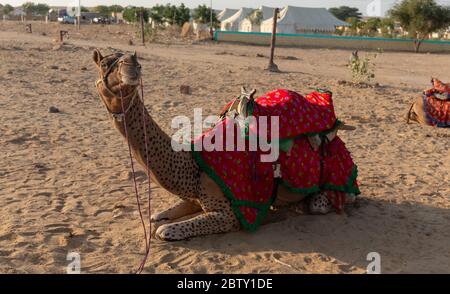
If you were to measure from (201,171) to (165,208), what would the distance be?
99cm

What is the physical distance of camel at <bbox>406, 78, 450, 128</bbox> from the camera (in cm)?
975

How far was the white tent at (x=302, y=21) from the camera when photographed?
52.5 m

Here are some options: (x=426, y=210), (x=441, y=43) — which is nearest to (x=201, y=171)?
(x=426, y=210)

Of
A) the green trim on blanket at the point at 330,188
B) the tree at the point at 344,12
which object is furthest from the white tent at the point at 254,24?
the green trim on blanket at the point at 330,188

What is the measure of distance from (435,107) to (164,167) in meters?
7.01

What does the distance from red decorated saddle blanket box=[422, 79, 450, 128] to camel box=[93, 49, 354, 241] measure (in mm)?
5771

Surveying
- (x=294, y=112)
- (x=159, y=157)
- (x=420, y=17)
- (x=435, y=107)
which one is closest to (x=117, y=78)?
(x=159, y=157)

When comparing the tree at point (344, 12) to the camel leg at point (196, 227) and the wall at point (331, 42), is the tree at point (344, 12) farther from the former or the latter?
the camel leg at point (196, 227)

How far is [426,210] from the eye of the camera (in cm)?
541

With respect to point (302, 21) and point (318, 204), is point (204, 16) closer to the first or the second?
point (302, 21)

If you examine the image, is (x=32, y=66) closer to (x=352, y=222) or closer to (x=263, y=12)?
(x=352, y=222)

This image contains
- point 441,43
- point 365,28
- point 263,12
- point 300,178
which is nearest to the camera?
point 300,178

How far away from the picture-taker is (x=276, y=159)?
4.70 m

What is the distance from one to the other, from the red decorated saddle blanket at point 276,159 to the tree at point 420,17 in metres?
35.2
